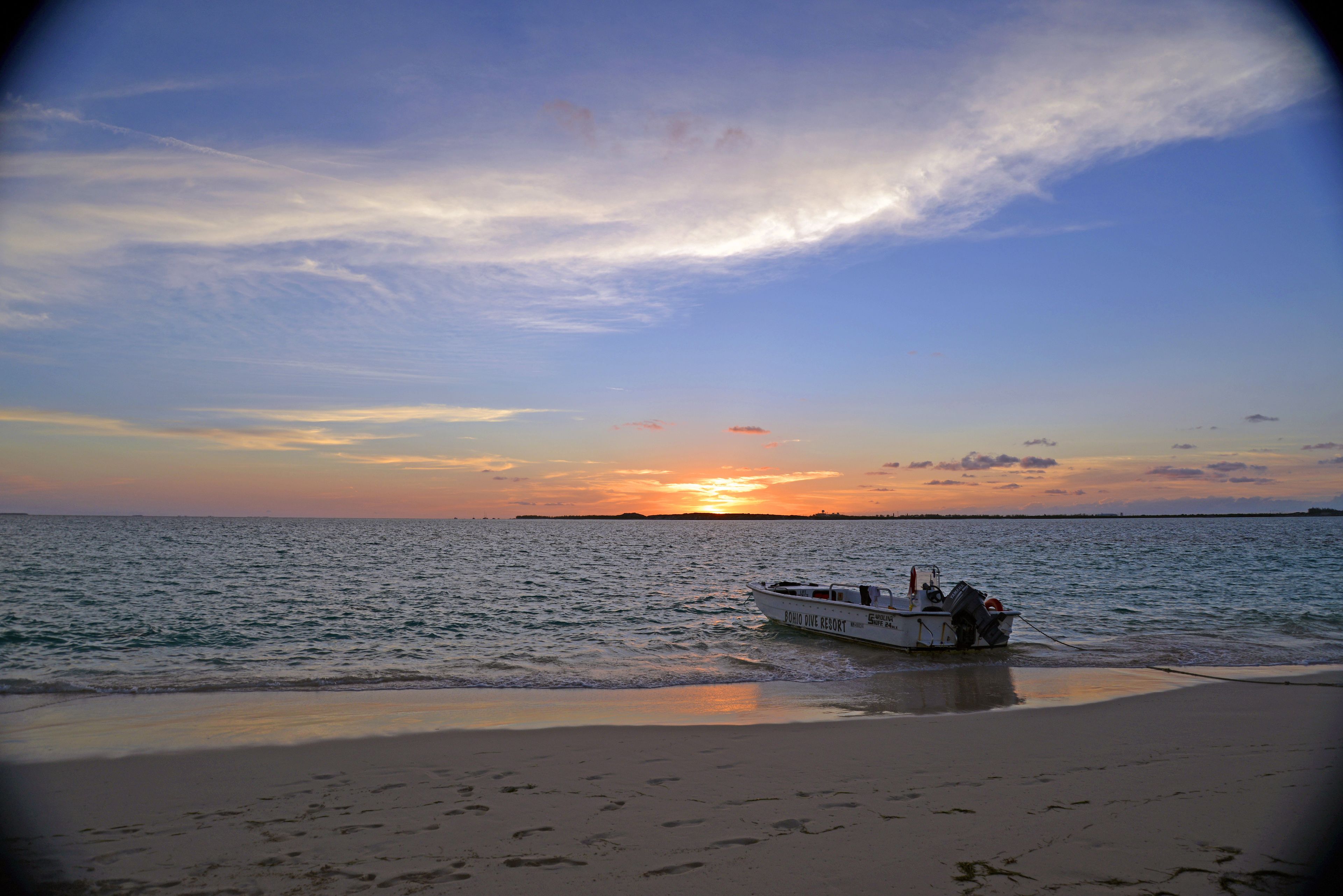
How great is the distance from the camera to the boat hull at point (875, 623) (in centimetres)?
1711

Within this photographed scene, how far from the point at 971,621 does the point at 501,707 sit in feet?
38.5

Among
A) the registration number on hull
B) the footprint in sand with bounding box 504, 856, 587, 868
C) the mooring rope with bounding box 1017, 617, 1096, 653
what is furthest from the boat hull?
the footprint in sand with bounding box 504, 856, 587, 868

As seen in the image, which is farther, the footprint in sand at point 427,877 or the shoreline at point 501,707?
the shoreline at point 501,707

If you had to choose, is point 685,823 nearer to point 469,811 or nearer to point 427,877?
point 469,811

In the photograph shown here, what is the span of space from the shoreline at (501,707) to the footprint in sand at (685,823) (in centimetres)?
382

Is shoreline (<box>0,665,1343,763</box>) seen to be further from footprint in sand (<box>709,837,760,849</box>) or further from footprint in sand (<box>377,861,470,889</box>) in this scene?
footprint in sand (<box>377,861,470,889</box>)

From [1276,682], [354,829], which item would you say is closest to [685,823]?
[354,829]

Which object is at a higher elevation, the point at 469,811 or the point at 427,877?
the point at 427,877

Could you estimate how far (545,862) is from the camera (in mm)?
5547

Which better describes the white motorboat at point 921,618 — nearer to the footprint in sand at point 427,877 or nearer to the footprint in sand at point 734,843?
the footprint in sand at point 734,843

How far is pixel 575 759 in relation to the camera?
27.7 feet

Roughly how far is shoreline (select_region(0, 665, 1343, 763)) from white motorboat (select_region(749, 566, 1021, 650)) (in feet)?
6.67

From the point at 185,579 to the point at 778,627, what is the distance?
30246mm

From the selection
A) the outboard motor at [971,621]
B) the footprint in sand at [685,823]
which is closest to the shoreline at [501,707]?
the outboard motor at [971,621]
